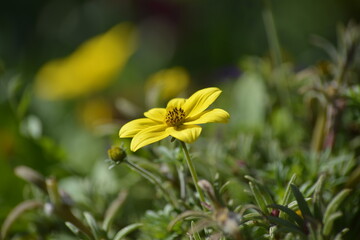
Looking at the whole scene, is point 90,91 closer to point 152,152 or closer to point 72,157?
point 72,157

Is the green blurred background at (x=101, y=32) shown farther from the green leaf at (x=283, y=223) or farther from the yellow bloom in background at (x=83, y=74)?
the green leaf at (x=283, y=223)

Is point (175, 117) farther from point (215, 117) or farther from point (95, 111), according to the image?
point (95, 111)

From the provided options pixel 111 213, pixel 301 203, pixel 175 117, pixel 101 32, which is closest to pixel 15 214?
pixel 111 213

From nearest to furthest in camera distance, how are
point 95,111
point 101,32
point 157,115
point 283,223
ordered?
point 283,223 < point 157,115 < point 95,111 < point 101,32

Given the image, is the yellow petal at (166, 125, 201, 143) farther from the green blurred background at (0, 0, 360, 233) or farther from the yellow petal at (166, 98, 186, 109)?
the green blurred background at (0, 0, 360, 233)

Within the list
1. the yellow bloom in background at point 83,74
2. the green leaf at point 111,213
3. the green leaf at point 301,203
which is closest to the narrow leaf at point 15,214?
the green leaf at point 111,213

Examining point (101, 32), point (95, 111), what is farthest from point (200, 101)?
point (101, 32)

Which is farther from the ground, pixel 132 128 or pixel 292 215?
pixel 132 128

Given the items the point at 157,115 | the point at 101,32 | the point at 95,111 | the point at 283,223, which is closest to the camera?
the point at 283,223

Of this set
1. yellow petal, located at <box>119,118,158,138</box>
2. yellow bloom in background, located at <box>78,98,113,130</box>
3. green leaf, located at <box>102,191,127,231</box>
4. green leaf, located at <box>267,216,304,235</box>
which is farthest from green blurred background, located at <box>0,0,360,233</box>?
green leaf, located at <box>267,216,304,235</box>

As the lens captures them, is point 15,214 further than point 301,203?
Yes

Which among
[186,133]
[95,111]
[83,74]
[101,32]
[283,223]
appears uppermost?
[101,32]
